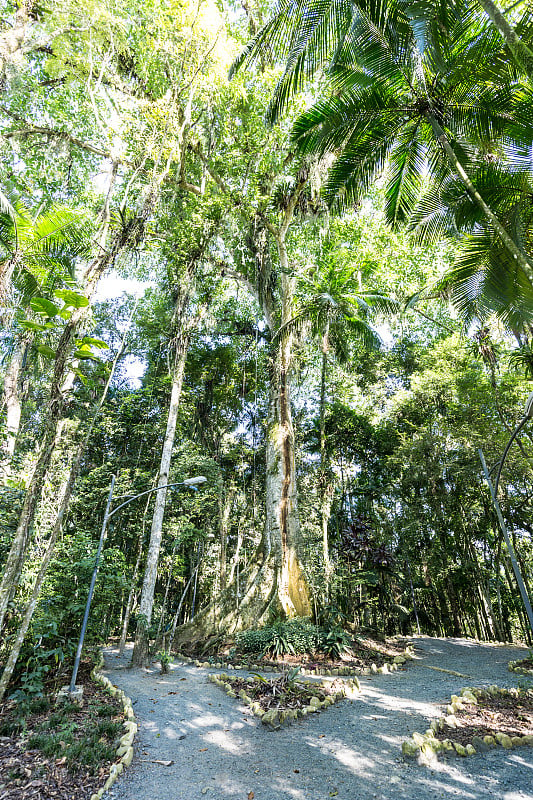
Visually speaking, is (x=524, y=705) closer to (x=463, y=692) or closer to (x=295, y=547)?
(x=463, y=692)

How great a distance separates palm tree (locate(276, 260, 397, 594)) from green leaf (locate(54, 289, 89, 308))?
5760mm

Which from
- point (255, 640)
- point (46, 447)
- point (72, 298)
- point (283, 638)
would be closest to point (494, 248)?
point (72, 298)

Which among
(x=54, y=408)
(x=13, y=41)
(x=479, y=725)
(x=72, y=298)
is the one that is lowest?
(x=479, y=725)

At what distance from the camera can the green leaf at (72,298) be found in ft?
12.8

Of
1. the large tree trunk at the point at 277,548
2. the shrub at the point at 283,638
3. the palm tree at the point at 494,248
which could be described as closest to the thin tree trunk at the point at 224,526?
the large tree trunk at the point at 277,548

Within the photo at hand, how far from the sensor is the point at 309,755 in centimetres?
392

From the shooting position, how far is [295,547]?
9.38 m

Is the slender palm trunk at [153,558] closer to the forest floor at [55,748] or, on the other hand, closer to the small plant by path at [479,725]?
the forest floor at [55,748]

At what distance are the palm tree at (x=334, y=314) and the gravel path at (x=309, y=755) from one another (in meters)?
4.35

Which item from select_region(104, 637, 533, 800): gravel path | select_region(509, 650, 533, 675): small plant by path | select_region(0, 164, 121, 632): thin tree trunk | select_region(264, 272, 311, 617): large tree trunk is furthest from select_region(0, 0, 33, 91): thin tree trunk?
select_region(509, 650, 533, 675): small plant by path

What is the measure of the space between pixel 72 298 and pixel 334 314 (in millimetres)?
6289

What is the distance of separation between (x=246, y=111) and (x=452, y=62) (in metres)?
7.87

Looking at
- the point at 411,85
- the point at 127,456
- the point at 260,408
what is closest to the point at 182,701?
the point at 127,456

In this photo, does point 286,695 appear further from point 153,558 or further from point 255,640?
point 153,558
